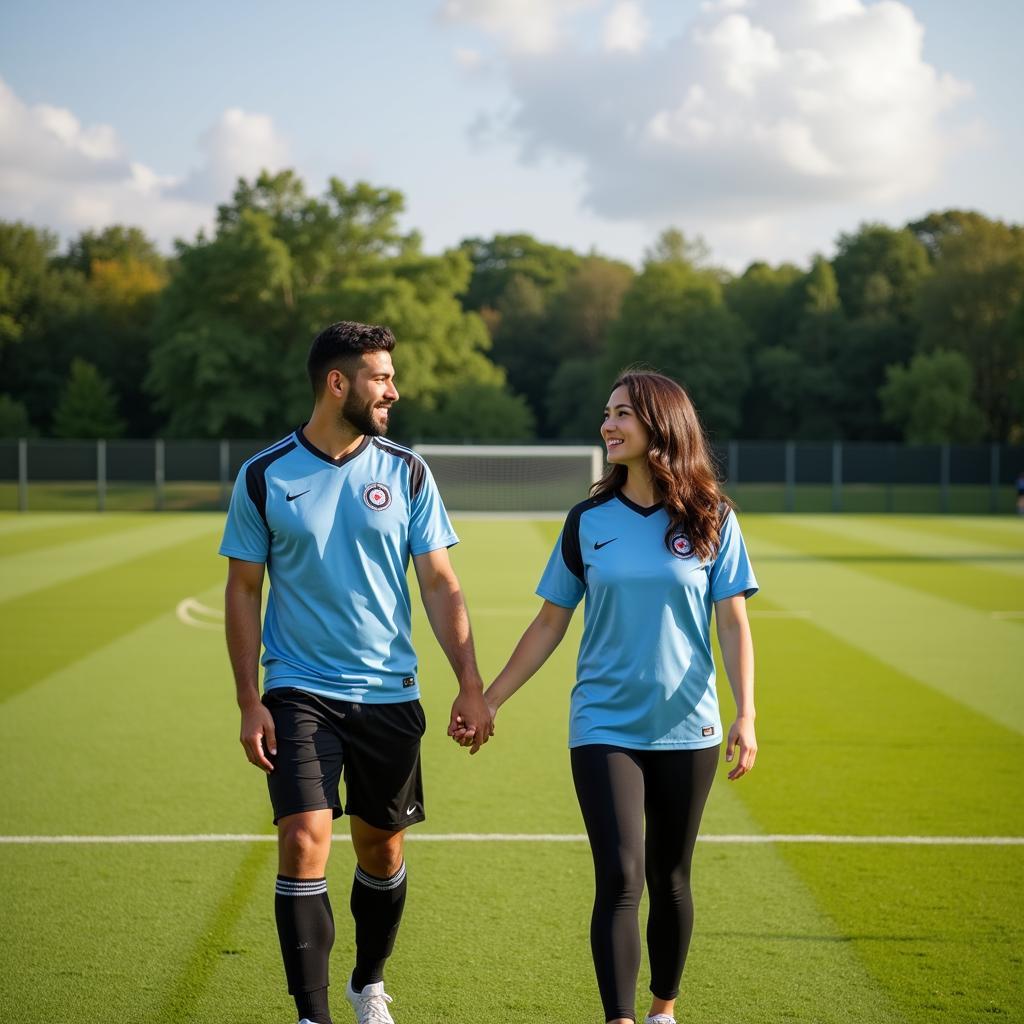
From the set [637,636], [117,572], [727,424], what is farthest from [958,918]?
[727,424]

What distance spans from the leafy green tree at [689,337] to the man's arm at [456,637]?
61.7 metres

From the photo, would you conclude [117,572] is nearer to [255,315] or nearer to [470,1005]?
[470,1005]

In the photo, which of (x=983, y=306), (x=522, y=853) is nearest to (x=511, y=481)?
(x=522, y=853)

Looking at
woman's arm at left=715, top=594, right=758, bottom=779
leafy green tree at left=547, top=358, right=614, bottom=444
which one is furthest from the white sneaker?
leafy green tree at left=547, top=358, right=614, bottom=444

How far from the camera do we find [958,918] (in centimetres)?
476

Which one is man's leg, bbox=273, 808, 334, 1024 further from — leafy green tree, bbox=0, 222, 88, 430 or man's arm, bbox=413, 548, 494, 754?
leafy green tree, bbox=0, 222, 88, 430

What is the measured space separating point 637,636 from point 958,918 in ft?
6.84

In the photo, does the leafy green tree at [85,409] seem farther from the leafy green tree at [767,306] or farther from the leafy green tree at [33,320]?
the leafy green tree at [767,306]

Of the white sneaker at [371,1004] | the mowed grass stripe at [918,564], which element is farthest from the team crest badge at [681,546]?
the mowed grass stripe at [918,564]

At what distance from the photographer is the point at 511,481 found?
33.7 m

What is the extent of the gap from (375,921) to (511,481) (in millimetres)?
29804

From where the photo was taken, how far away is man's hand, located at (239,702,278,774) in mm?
3664

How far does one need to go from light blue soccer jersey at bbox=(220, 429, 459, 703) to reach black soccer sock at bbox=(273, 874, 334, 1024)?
578 millimetres

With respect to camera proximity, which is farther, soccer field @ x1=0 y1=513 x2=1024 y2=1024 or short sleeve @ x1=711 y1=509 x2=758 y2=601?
soccer field @ x1=0 y1=513 x2=1024 y2=1024
